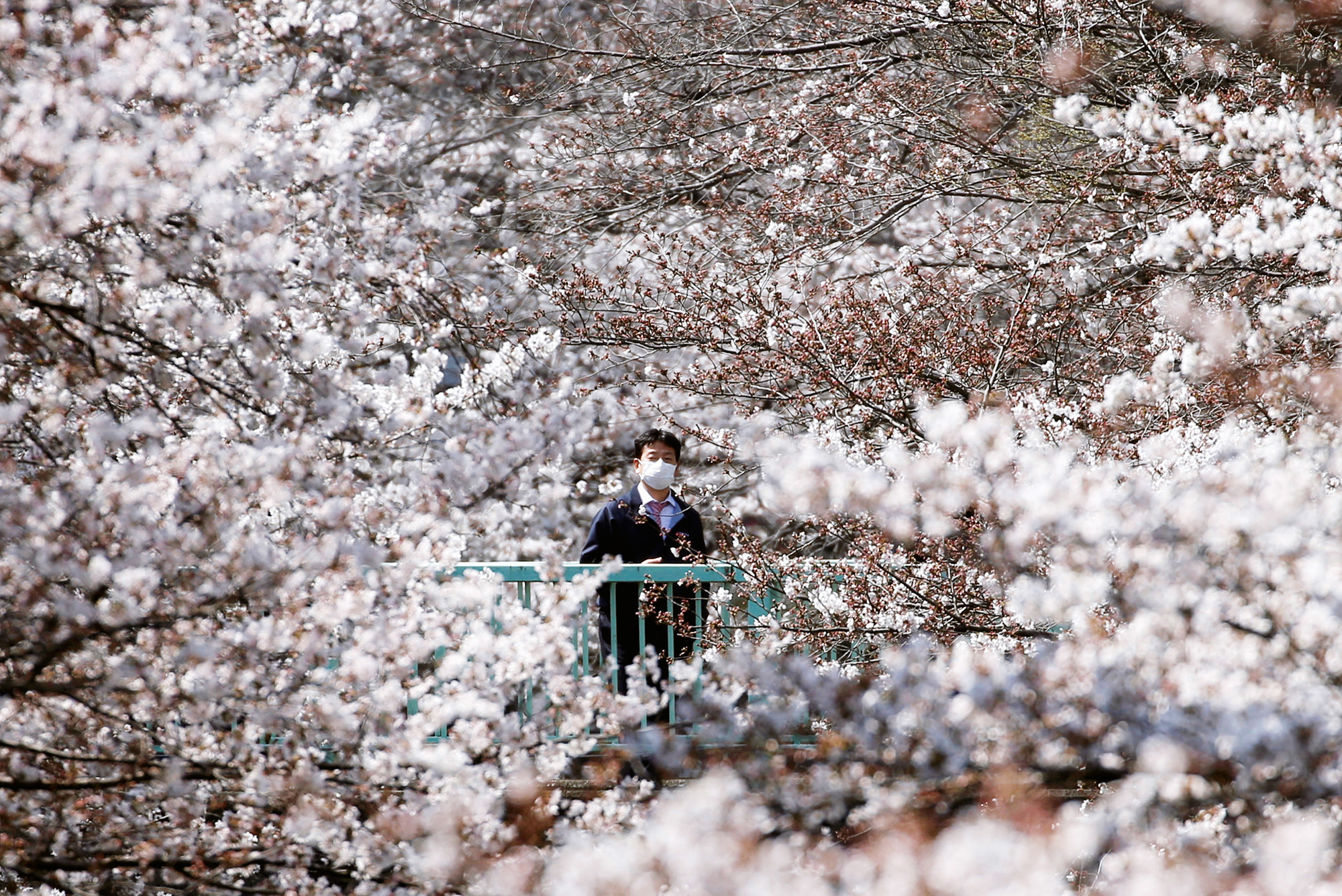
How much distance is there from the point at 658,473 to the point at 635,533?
36 centimetres

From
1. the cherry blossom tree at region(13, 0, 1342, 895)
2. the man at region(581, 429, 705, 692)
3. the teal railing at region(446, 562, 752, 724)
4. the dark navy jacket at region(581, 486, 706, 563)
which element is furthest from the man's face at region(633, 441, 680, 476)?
the teal railing at region(446, 562, 752, 724)

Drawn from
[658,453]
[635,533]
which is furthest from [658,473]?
[635,533]

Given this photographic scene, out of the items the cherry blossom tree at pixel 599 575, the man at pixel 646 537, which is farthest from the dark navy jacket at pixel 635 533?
the cherry blossom tree at pixel 599 575

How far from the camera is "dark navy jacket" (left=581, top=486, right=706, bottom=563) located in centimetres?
657

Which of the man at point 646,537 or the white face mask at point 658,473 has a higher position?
the white face mask at point 658,473

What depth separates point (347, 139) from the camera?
14.2ft

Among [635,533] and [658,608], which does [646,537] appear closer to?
[635,533]

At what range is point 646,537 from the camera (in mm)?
6633

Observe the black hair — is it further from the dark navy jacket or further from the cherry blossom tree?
the cherry blossom tree

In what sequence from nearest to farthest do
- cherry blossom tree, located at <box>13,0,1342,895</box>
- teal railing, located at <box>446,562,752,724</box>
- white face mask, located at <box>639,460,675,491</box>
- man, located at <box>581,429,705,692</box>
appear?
cherry blossom tree, located at <box>13,0,1342,895</box> < teal railing, located at <box>446,562,752,724</box> < man, located at <box>581,429,705,692</box> < white face mask, located at <box>639,460,675,491</box>

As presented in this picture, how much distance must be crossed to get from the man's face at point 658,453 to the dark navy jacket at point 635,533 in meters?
0.21

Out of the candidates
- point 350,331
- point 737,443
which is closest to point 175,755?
point 350,331

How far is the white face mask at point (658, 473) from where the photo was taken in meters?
6.56

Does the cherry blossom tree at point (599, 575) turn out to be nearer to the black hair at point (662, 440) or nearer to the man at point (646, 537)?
the man at point (646, 537)
